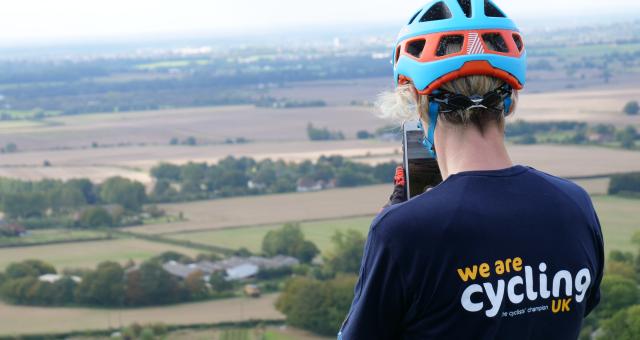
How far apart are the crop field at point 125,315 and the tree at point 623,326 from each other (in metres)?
9.80

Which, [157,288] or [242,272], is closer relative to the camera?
[157,288]

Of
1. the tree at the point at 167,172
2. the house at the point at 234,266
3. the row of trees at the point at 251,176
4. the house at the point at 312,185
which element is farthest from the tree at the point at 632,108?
the house at the point at 234,266

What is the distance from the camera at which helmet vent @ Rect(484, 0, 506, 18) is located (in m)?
2.73

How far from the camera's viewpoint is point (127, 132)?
77.3 metres

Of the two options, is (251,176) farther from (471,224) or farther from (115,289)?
(471,224)

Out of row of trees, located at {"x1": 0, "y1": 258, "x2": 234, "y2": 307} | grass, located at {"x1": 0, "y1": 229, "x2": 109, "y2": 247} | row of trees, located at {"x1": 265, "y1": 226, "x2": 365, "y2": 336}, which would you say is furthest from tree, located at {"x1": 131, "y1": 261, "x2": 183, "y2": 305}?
grass, located at {"x1": 0, "y1": 229, "x2": 109, "y2": 247}

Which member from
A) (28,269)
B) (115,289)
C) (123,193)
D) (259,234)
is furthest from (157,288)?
(123,193)

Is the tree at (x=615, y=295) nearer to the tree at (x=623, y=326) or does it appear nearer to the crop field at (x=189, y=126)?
the tree at (x=623, y=326)

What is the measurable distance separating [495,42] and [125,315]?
27924 millimetres

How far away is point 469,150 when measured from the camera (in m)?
2.61

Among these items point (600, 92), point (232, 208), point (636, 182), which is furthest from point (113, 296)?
point (600, 92)

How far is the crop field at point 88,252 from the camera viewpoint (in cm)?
3612

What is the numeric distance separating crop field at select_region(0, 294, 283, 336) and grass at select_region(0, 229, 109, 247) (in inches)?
430

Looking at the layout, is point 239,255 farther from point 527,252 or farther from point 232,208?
point 527,252
